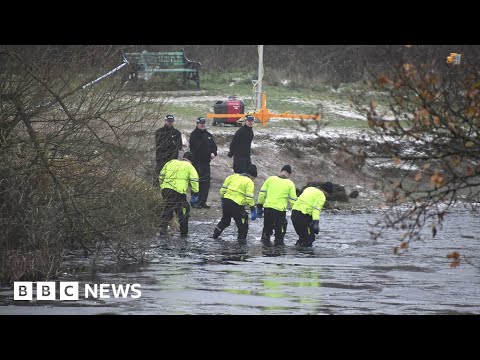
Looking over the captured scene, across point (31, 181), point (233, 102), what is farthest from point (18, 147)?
point (233, 102)

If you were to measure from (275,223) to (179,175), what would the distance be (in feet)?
7.57

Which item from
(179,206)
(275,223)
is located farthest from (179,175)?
(275,223)

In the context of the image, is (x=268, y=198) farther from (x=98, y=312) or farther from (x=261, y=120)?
(x=261, y=120)

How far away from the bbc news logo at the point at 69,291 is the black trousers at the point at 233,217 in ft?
18.5

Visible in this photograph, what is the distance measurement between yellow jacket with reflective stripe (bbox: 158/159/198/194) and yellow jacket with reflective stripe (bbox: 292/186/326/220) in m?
2.49

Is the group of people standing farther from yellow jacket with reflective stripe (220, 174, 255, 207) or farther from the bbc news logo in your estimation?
the bbc news logo

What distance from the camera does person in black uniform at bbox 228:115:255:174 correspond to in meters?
26.9

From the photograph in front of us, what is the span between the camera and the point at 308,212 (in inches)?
861

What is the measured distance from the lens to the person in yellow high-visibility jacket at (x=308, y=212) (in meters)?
21.7

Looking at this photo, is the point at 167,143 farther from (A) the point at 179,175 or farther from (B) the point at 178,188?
(B) the point at 178,188

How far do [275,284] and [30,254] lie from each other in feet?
13.4

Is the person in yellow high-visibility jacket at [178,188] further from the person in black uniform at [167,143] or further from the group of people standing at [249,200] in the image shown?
the person in black uniform at [167,143]

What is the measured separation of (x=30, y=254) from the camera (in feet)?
56.7

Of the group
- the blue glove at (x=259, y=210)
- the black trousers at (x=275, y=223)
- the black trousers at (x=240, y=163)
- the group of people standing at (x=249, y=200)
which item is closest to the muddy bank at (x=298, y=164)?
the black trousers at (x=240, y=163)
